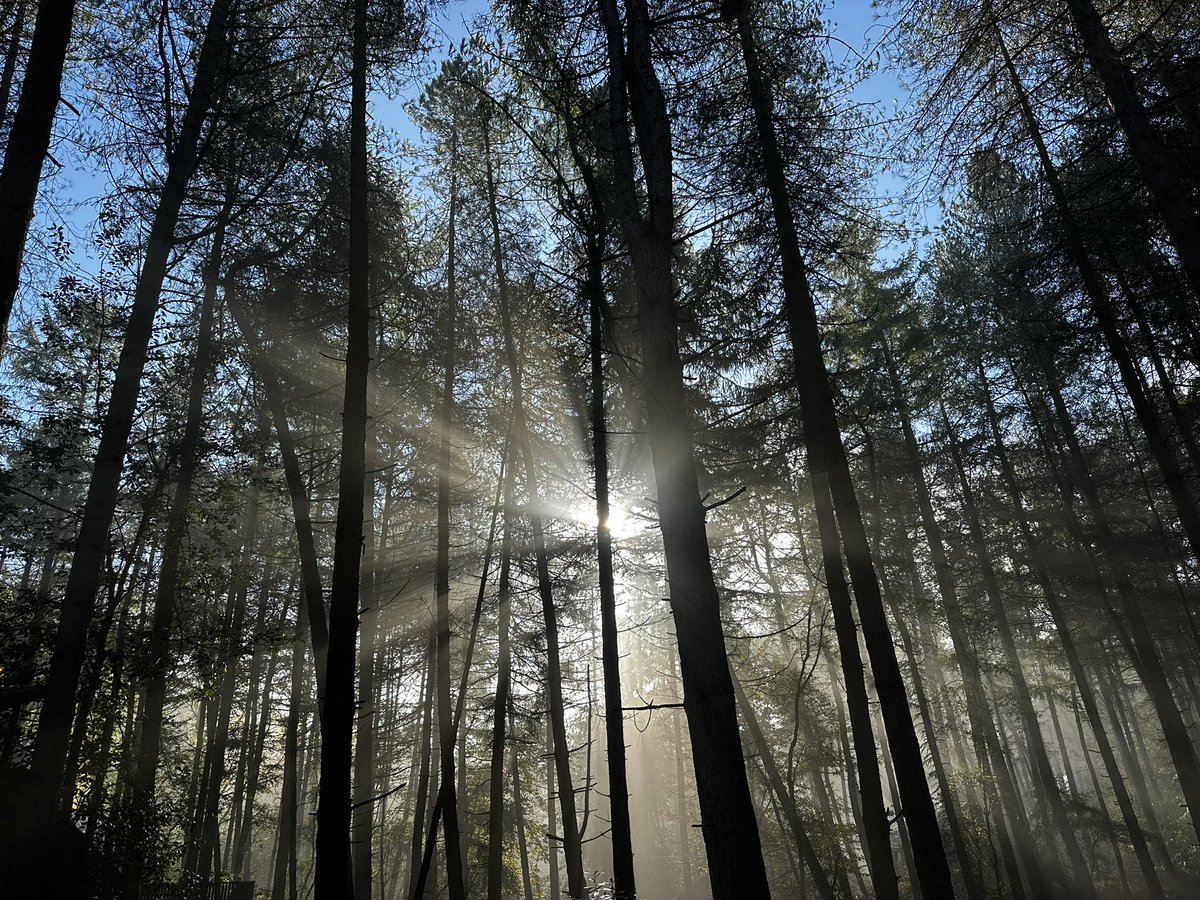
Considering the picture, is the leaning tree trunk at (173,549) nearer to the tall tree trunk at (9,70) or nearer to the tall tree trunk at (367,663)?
the tall tree trunk at (367,663)

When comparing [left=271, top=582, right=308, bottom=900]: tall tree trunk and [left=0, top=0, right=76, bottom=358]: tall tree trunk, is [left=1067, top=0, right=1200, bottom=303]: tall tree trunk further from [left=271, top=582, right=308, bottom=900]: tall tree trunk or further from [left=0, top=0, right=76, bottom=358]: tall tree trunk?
[left=271, top=582, right=308, bottom=900]: tall tree trunk

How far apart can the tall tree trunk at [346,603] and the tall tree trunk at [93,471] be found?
2.36 m

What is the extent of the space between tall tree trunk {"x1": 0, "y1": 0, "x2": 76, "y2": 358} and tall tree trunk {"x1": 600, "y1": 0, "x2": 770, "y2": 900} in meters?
4.97

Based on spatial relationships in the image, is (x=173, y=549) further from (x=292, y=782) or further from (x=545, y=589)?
(x=292, y=782)

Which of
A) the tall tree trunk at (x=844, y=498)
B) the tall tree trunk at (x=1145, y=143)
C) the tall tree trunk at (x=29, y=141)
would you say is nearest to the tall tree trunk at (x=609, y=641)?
the tall tree trunk at (x=844, y=498)

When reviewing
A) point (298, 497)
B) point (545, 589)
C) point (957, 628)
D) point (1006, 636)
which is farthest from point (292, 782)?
point (1006, 636)

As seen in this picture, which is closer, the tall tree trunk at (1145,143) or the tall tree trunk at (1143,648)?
the tall tree trunk at (1145,143)

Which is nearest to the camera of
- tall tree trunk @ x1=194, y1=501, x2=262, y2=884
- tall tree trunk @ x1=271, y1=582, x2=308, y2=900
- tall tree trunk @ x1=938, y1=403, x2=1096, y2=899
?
tall tree trunk @ x1=194, y1=501, x2=262, y2=884

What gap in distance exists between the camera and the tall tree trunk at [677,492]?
4215mm

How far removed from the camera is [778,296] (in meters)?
9.29

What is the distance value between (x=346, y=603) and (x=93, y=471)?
3364 mm

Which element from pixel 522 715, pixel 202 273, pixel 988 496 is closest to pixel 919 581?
pixel 988 496

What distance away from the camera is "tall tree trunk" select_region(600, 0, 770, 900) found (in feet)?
13.8

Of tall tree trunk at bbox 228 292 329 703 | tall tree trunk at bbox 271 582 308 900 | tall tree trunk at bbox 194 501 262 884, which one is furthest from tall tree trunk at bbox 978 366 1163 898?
tall tree trunk at bbox 194 501 262 884
